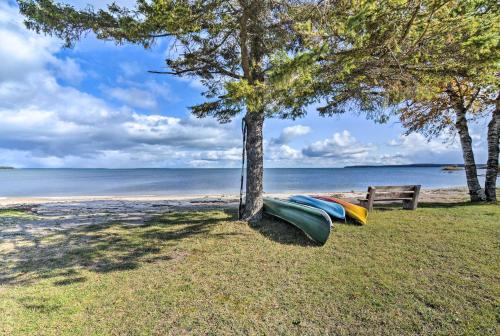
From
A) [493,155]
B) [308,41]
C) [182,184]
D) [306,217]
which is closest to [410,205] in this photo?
[493,155]

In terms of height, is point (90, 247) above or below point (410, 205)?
below

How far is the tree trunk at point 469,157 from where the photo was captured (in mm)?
11823

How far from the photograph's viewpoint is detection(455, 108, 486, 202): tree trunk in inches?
465

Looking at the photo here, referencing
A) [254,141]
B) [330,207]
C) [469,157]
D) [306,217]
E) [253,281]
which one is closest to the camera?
[253,281]

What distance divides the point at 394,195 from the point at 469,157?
4.09 meters

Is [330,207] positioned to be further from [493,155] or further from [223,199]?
[223,199]

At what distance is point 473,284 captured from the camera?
187 inches

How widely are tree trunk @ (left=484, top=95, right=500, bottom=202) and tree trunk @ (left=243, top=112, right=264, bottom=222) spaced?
29.5 ft

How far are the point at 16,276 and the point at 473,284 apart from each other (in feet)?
24.5

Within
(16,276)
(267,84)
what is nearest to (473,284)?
(267,84)

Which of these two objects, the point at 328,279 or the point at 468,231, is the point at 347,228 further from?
the point at 328,279

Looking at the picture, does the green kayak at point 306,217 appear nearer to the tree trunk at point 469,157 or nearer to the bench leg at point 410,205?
the bench leg at point 410,205

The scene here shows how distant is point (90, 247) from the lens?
22.7 ft

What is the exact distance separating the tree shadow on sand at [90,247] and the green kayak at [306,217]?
53.0 inches
